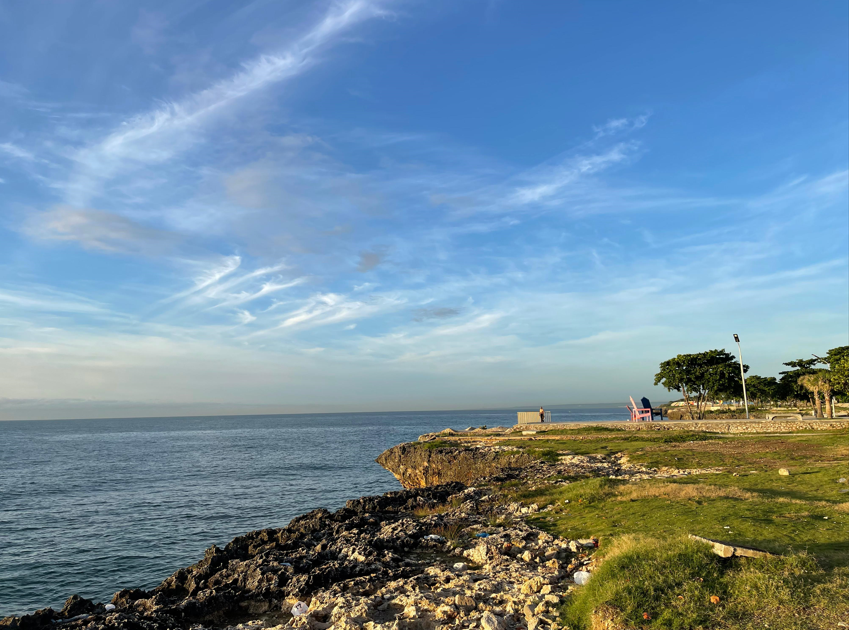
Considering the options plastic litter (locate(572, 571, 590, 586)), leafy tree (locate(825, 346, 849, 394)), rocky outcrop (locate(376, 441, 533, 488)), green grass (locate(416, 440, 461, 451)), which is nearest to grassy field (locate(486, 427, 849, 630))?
plastic litter (locate(572, 571, 590, 586))

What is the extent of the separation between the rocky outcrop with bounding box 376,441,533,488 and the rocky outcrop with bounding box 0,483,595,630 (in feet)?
53.1

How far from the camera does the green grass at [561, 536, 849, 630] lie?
7.46 metres

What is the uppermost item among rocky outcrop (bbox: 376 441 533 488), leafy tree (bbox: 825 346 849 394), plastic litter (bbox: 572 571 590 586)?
leafy tree (bbox: 825 346 849 394)

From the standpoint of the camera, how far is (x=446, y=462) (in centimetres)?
4225

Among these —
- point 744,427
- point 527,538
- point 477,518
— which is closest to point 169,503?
point 477,518

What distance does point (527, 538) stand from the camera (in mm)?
14188

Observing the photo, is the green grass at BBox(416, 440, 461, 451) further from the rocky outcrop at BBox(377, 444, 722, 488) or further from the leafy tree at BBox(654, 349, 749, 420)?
the leafy tree at BBox(654, 349, 749, 420)

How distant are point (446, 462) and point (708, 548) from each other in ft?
111

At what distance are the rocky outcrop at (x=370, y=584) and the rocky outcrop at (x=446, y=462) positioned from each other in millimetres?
16190

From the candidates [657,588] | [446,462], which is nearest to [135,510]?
[446,462]

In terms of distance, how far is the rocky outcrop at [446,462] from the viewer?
35625 millimetres

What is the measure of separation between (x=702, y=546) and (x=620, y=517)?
523 centimetres

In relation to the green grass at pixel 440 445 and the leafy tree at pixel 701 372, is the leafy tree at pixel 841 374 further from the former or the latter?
the green grass at pixel 440 445

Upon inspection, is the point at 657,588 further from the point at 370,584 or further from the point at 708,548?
the point at 370,584
